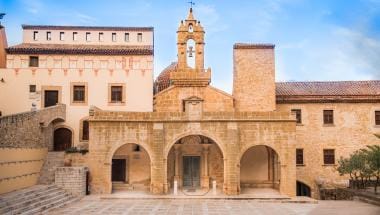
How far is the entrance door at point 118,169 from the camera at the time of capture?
3022 centimetres

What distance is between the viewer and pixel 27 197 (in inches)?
818

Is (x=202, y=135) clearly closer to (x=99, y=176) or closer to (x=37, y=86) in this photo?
(x=99, y=176)

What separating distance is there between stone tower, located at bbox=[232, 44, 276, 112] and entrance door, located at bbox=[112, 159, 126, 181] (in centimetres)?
888

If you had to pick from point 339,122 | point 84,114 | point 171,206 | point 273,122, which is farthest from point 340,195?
point 84,114

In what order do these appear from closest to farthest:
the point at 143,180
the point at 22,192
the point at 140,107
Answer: the point at 22,192
the point at 143,180
the point at 140,107

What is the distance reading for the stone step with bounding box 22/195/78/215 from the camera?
64.8 ft

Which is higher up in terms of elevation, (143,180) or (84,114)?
(84,114)

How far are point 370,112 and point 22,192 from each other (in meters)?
24.8

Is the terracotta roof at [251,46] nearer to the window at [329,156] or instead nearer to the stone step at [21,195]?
the window at [329,156]

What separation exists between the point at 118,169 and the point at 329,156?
15.5 meters

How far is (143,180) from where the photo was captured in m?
29.5

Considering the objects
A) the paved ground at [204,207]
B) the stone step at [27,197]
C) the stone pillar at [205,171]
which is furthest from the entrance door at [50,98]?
the stone pillar at [205,171]

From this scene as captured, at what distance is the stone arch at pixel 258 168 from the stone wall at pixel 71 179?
34.9ft

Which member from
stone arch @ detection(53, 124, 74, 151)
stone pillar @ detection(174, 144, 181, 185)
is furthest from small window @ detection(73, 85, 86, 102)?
stone pillar @ detection(174, 144, 181, 185)
